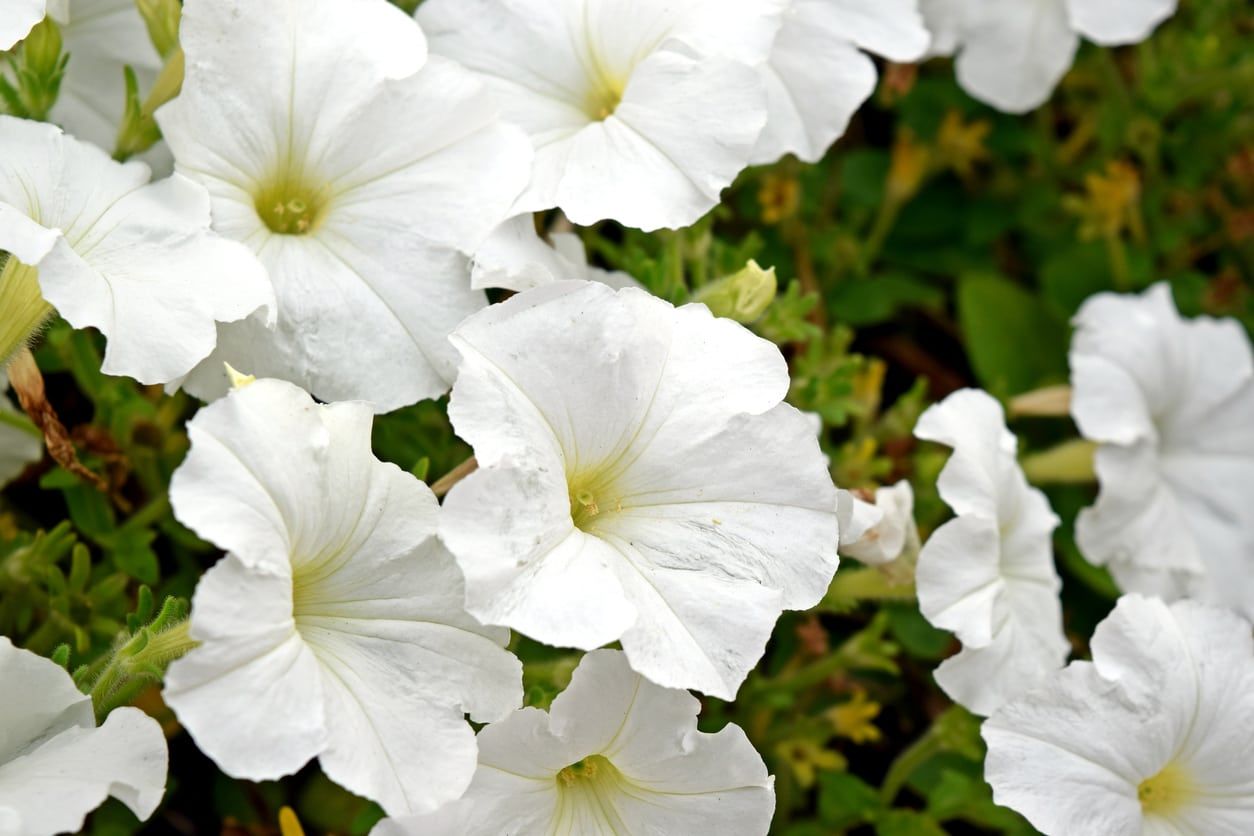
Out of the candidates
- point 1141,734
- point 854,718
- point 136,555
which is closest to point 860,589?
point 854,718

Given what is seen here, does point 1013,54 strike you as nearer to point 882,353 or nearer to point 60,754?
point 882,353

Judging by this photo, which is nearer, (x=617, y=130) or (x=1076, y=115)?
(x=617, y=130)

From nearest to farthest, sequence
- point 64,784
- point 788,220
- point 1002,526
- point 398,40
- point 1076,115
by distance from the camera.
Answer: point 64,784 → point 398,40 → point 1002,526 → point 788,220 → point 1076,115

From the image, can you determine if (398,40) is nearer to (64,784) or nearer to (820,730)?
(64,784)

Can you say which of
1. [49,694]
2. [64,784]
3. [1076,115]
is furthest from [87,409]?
[1076,115]

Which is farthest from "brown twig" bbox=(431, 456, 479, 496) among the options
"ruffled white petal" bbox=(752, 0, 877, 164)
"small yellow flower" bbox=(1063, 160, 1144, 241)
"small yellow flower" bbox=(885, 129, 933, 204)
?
"small yellow flower" bbox=(1063, 160, 1144, 241)

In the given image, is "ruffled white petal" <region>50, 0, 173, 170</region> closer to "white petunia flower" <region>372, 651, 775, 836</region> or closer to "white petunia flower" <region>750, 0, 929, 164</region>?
"white petunia flower" <region>750, 0, 929, 164</region>
